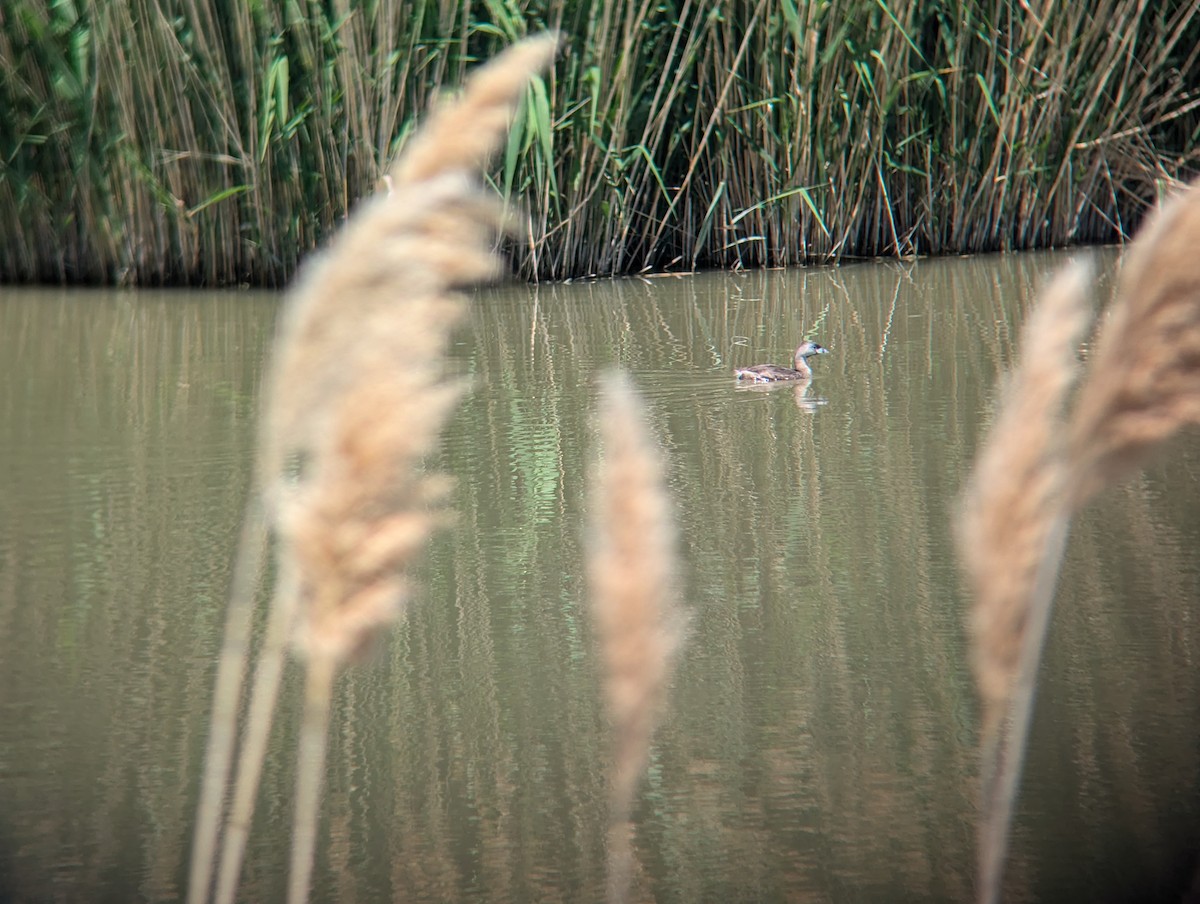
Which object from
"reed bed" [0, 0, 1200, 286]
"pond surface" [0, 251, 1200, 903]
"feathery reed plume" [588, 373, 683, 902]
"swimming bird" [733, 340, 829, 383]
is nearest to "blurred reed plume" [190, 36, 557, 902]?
"feathery reed plume" [588, 373, 683, 902]

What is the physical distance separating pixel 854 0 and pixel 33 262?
4.25m

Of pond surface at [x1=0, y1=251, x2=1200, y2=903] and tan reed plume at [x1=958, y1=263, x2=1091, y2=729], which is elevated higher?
tan reed plume at [x1=958, y1=263, x2=1091, y2=729]

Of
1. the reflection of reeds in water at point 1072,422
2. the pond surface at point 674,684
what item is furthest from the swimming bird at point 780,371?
the reflection of reeds in water at point 1072,422

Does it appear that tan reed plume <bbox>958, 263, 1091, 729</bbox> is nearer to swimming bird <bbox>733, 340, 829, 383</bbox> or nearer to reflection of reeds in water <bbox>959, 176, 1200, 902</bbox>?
reflection of reeds in water <bbox>959, 176, 1200, 902</bbox>

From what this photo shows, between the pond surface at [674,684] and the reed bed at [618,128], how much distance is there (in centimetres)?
239

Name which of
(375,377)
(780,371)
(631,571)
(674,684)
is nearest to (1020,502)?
(631,571)

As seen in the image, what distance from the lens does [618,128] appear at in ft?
23.6

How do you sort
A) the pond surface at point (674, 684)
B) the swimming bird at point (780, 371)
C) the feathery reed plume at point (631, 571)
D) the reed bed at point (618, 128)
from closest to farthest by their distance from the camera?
the feathery reed plume at point (631, 571)
the pond surface at point (674, 684)
the swimming bird at point (780, 371)
the reed bed at point (618, 128)

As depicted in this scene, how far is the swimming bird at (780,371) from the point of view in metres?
4.85

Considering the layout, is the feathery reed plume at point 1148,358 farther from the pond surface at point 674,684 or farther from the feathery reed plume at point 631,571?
the pond surface at point 674,684

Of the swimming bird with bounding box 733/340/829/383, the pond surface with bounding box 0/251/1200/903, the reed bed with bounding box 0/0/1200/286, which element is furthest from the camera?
the reed bed with bounding box 0/0/1200/286

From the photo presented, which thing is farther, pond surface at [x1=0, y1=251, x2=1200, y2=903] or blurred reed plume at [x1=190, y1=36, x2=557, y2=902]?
pond surface at [x1=0, y1=251, x2=1200, y2=903]

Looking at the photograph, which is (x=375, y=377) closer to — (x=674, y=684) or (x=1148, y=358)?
(x=1148, y=358)

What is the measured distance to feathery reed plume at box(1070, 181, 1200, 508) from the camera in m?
1.01
